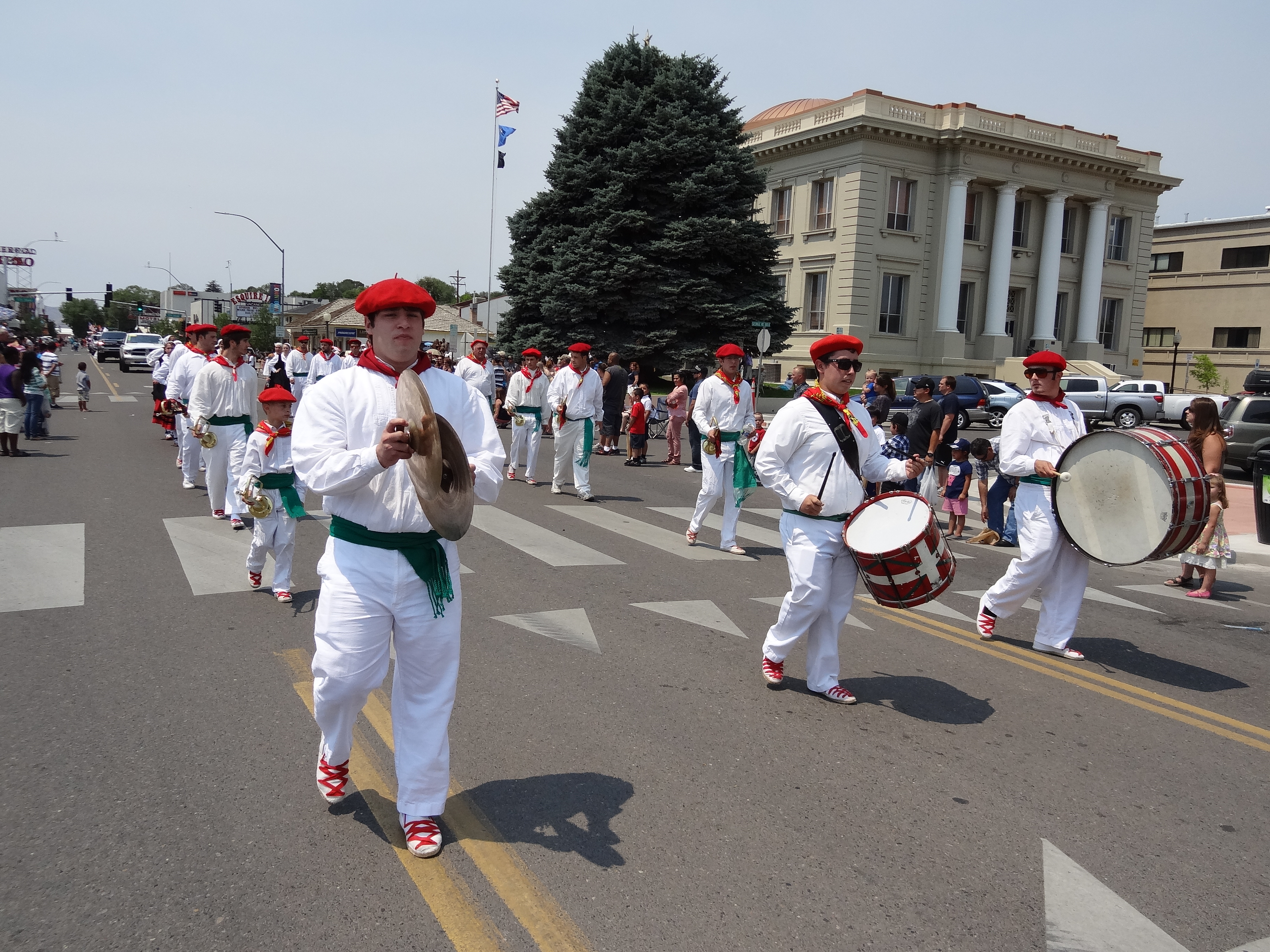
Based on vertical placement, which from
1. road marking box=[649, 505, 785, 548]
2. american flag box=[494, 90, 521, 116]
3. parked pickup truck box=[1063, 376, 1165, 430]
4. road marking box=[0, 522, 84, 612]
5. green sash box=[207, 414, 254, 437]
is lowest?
road marking box=[0, 522, 84, 612]

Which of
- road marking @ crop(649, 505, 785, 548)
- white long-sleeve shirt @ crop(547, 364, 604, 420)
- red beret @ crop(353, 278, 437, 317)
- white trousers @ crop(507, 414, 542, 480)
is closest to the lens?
red beret @ crop(353, 278, 437, 317)

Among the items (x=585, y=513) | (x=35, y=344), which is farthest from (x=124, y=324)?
(x=585, y=513)

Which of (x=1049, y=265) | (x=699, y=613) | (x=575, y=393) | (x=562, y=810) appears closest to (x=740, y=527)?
(x=575, y=393)

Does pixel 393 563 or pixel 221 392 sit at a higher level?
pixel 221 392

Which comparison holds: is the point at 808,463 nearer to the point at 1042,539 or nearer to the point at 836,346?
the point at 836,346

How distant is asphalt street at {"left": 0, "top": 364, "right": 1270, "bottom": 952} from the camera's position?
3.20 m

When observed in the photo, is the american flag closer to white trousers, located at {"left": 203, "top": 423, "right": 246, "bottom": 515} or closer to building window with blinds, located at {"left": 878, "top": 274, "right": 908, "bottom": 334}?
building window with blinds, located at {"left": 878, "top": 274, "right": 908, "bottom": 334}

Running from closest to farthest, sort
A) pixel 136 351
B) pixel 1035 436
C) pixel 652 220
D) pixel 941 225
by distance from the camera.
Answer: pixel 1035 436
pixel 652 220
pixel 941 225
pixel 136 351

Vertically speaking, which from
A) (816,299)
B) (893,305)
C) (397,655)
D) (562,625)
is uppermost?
(816,299)

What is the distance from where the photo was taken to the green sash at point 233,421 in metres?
9.38

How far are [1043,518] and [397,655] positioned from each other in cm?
466

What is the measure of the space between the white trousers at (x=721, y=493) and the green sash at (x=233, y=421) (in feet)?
15.0

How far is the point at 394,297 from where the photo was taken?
11.3 feet

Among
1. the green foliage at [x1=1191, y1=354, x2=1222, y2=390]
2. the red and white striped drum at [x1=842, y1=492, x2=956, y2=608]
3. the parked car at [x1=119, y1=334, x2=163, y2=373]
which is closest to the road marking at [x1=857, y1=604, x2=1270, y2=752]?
the red and white striped drum at [x1=842, y1=492, x2=956, y2=608]
